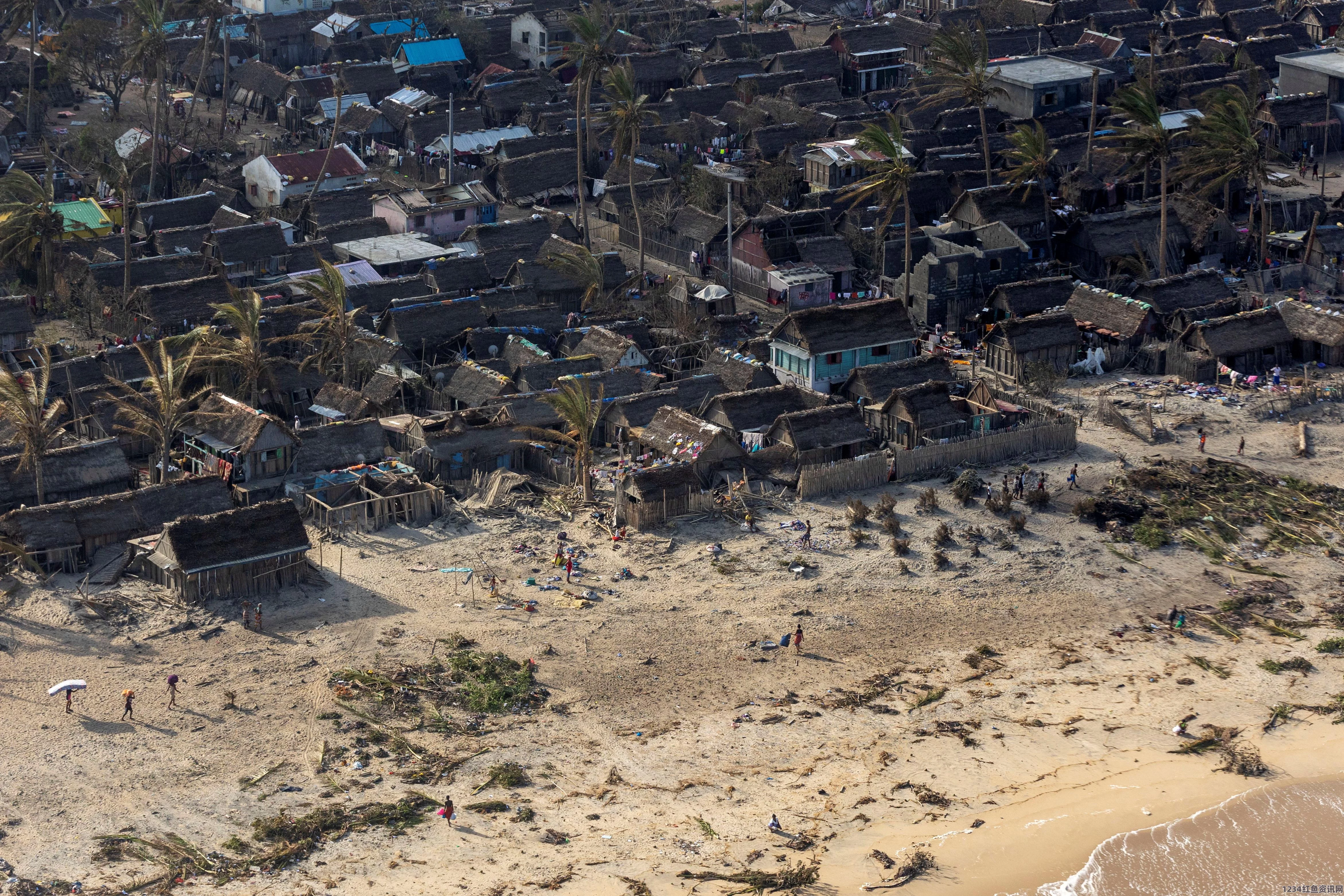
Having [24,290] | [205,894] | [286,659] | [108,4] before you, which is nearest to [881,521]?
[286,659]

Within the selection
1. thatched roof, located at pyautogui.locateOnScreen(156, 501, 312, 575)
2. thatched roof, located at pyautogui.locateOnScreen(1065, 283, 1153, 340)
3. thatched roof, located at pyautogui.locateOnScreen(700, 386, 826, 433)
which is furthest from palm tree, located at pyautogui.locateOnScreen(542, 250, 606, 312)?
thatched roof, located at pyautogui.locateOnScreen(156, 501, 312, 575)

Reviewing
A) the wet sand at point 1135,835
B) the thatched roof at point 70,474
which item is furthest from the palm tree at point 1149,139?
the thatched roof at point 70,474

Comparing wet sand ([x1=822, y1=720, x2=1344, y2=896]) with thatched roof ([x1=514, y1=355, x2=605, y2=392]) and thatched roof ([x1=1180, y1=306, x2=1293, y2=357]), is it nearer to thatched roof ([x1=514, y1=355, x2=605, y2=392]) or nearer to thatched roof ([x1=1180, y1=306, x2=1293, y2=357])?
thatched roof ([x1=1180, y1=306, x2=1293, y2=357])

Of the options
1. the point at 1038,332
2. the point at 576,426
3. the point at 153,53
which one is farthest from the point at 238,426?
the point at 153,53

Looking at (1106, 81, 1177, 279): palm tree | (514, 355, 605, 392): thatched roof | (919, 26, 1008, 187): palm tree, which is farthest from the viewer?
(919, 26, 1008, 187): palm tree

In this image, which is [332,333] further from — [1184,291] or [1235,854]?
[1235,854]

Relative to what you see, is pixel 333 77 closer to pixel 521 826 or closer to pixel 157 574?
pixel 157 574
